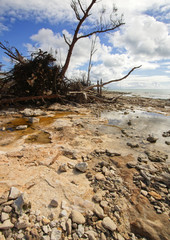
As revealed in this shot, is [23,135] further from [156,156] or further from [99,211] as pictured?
[156,156]

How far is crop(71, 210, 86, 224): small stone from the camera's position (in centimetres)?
125

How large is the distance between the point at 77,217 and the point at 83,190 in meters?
0.40

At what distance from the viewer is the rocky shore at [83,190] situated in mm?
1204

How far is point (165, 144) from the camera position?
329 cm

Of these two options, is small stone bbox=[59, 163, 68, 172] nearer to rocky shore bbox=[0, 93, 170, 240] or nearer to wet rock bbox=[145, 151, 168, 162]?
rocky shore bbox=[0, 93, 170, 240]

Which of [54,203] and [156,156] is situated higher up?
[54,203]

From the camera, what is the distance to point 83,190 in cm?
167

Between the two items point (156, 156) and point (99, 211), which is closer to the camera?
point (99, 211)

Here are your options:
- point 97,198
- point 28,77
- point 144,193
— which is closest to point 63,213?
point 97,198

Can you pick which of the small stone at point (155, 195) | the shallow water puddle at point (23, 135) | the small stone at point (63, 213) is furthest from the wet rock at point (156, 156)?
the shallow water puddle at point (23, 135)

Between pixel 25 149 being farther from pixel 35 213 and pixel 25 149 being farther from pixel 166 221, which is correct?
pixel 166 221

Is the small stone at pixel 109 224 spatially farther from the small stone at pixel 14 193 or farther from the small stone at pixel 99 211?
the small stone at pixel 14 193

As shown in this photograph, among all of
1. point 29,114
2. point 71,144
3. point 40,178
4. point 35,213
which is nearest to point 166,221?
point 35,213

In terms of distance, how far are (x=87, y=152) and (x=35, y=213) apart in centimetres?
150
